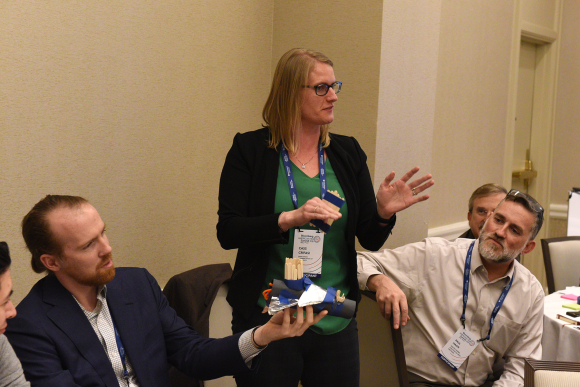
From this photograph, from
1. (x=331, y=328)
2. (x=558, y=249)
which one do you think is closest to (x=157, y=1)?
(x=331, y=328)

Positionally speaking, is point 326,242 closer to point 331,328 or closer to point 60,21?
point 331,328

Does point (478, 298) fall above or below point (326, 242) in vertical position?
below

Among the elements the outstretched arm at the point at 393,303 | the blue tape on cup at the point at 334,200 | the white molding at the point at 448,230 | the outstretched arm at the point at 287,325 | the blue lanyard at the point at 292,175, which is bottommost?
the white molding at the point at 448,230

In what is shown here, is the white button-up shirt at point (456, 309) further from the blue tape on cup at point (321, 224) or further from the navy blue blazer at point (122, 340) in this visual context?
the navy blue blazer at point (122, 340)

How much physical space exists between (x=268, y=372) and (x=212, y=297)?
888 mm

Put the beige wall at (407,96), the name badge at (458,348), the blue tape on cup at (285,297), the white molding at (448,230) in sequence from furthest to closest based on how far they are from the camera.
A: 1. the white molding at (448,230)
2. the beige wall at (407,96)
3. the name badge at (458,348)
4. the blue tape on cup at (285,297)

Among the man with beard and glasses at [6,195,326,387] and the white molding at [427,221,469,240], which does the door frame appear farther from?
the man with beard and glasses at [6,195,326,387]

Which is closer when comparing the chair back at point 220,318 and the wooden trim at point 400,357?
the wooden trim at point 400,357

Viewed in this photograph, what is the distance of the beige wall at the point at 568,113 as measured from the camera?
19.6 ft

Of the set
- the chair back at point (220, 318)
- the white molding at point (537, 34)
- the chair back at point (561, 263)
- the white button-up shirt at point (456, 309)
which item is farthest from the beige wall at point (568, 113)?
the chair back at point (220, 318)

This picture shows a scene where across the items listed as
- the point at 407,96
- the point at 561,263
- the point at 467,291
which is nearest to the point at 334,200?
the point at 467,291

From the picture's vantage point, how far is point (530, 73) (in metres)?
6.04

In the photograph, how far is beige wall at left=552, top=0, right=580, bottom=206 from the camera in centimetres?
597

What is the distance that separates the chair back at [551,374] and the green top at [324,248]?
59 centimetres
